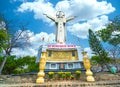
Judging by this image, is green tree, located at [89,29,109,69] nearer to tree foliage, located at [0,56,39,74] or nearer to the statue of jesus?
the statue of jesus

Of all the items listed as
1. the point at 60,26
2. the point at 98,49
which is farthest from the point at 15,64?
the point at 98,49

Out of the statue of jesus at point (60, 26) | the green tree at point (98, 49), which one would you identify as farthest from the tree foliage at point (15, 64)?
the green tree at point (98, 49)

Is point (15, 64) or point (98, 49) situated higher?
point (98, 49)

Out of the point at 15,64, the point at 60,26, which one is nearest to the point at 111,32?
the point at 60,26

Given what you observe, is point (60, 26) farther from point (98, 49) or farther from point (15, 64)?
point (15, 64)

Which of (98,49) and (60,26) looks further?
(98,49)

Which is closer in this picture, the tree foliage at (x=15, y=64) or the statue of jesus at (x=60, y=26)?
the statue of jesus at (x=60, y=26)

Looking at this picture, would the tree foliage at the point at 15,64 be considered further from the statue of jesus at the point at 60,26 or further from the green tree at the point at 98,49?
the green tree at the point at 98,49

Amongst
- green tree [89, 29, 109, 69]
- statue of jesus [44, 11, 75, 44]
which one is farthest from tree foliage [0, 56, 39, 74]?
green tree [89, 29, 109, 69]

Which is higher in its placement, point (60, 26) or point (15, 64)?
point (60, 26)

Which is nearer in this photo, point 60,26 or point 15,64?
point 60,26

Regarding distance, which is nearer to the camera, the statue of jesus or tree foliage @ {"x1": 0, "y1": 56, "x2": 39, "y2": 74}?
the statue of jesus

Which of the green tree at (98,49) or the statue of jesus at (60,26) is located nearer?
the statue of jesus at (60,26)

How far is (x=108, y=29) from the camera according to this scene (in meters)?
26.8
